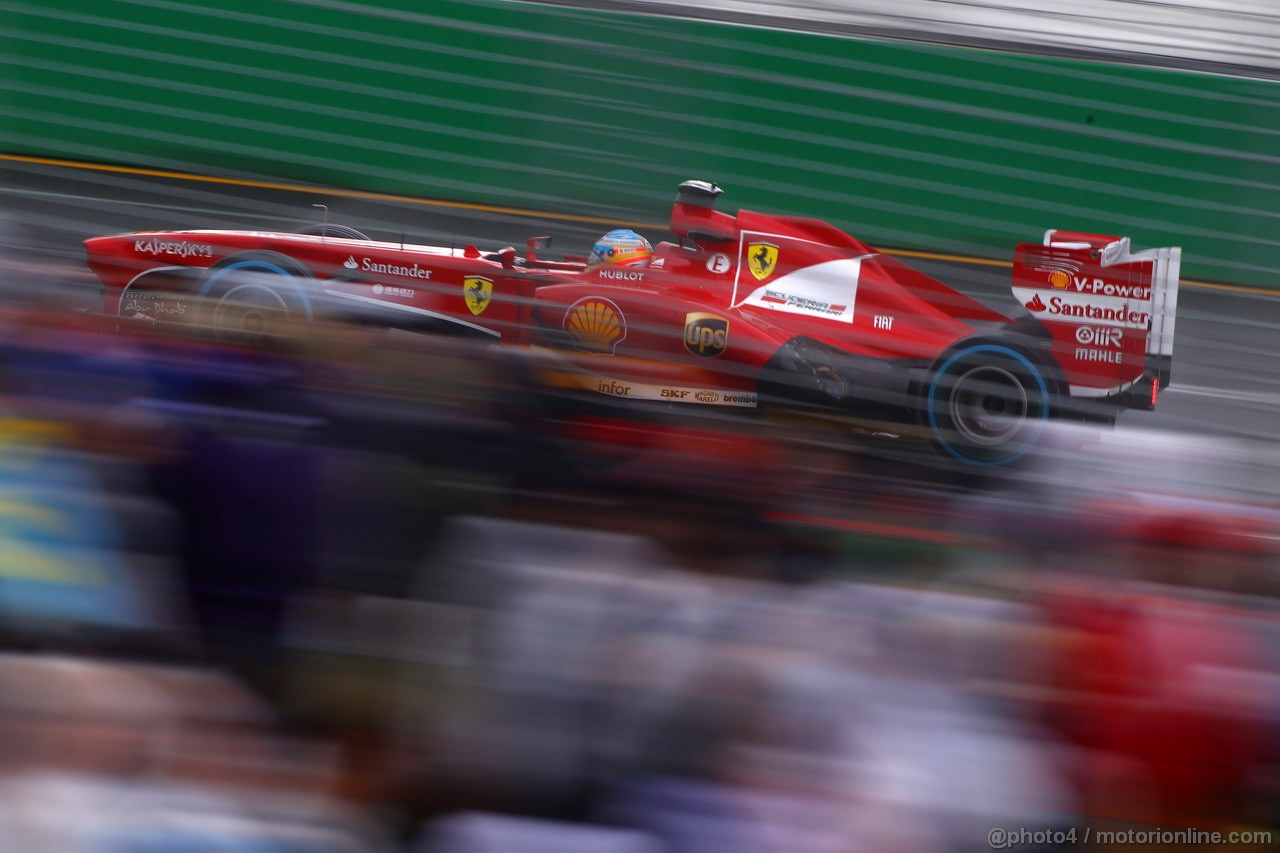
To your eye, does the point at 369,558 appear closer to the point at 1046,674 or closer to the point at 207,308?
the point at 207,308

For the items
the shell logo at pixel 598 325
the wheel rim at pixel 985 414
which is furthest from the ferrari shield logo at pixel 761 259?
the shell logo at pixel 598 325

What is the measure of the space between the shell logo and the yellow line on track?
15cm

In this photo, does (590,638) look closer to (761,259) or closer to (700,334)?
(700,334)

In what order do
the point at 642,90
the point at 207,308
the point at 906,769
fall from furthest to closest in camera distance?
the point at 207,308 → the point at 906,769 → the point at 642,90

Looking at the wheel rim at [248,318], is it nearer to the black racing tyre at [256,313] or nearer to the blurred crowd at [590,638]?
the black racing tyre at [256,313]

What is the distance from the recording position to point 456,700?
1.48 metres

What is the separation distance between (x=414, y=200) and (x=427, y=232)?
17 cm

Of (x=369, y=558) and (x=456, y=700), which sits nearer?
(x=456, y=700)

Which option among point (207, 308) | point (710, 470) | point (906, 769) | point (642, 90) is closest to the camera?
point (642, 90)

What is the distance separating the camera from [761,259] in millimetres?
4691

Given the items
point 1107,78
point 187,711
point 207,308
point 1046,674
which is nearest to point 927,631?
point 1046,674

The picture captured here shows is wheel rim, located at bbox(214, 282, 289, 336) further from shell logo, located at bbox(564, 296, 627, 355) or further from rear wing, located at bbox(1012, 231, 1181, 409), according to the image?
rear wing, located at bbox(1012, 231, 1181, 409)

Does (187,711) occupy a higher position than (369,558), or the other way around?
(369,558)

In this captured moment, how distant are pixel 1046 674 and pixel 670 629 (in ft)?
1.51
